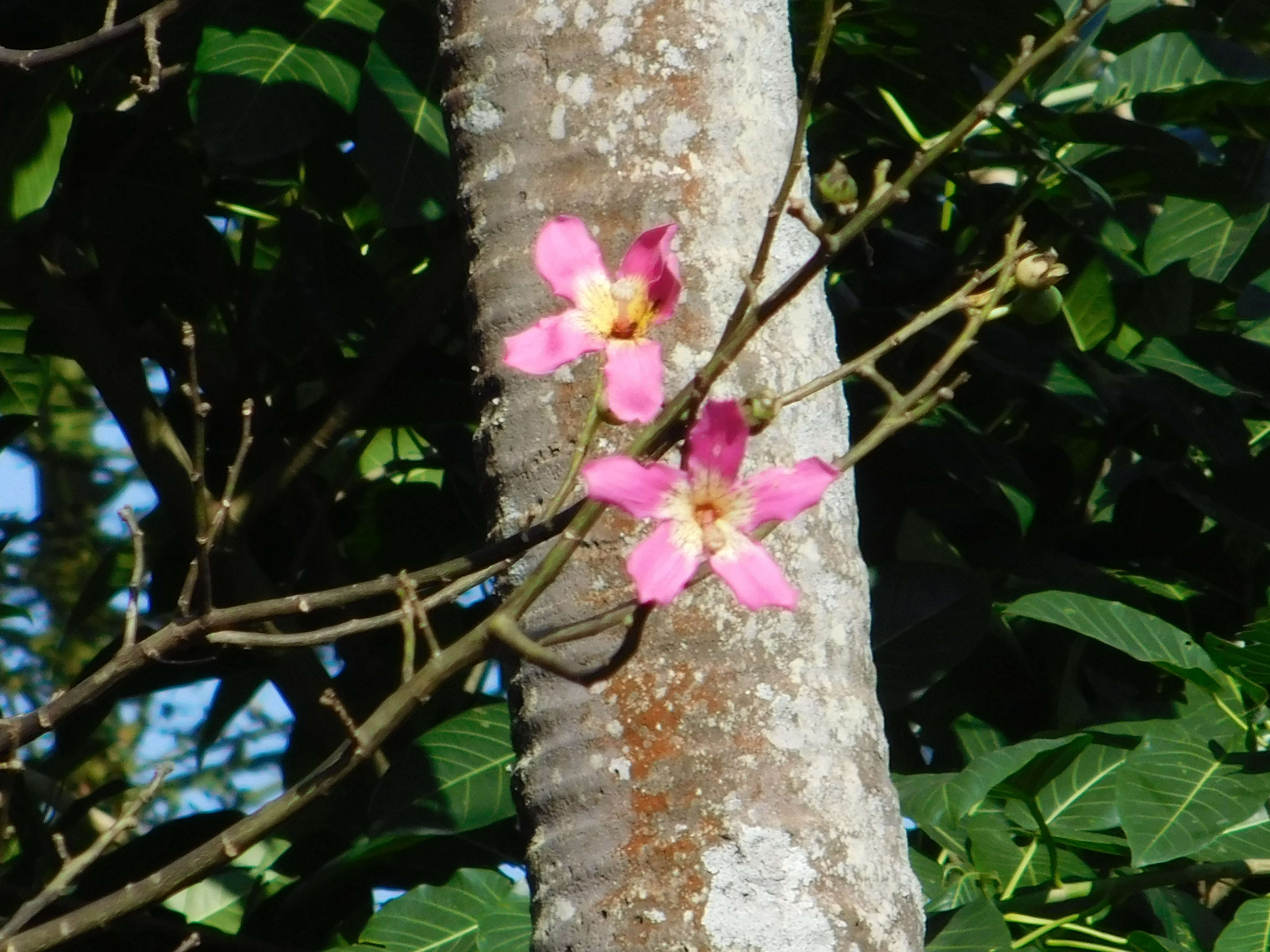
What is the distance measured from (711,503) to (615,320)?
0.11 meters

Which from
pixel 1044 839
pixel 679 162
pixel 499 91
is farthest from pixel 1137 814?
pixel 499 91

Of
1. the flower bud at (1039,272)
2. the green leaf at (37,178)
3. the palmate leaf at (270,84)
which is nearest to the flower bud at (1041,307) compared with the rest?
the flower bud at (1039,272)

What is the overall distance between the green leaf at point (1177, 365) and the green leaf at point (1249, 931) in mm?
539

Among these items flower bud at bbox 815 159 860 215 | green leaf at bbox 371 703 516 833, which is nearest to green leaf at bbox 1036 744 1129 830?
green leaf at bbox 371 703 516 833

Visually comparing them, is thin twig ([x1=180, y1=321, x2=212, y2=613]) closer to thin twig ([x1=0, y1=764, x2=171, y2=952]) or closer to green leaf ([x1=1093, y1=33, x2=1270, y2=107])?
thin twig ([x1=0, y1=764, x2=171, y2=952])

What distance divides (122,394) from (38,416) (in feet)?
0.91

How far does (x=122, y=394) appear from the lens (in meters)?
1.73

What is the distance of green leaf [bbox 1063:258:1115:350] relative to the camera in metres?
1.67

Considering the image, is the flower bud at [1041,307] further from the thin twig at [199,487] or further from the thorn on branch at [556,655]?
the thin twig at [199,487]

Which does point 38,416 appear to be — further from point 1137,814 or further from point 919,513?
point 1137,814

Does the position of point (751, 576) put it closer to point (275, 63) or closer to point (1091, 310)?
point (275, 63)

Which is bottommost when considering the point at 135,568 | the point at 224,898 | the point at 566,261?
the point at 224,898

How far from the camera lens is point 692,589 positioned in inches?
33.9

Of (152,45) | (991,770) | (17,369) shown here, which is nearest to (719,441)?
(152,45)
